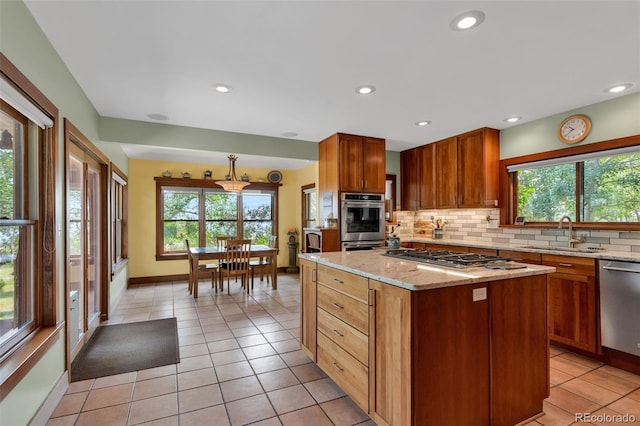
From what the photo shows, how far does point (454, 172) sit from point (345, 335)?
11.1ft

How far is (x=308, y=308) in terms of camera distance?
106 inches

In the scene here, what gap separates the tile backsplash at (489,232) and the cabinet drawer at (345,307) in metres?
2.90

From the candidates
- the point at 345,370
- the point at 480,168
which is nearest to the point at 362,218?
the point at 480,168

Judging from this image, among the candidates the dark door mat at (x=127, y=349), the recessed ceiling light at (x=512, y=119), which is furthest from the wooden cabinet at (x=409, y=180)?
the dark door mat at (x=127, y=349)

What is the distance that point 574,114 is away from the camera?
3.44 meters

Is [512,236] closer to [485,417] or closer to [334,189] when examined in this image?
[334,189]

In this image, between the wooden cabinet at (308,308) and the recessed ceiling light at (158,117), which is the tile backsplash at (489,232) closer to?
the wooden cabinet at (308,308)

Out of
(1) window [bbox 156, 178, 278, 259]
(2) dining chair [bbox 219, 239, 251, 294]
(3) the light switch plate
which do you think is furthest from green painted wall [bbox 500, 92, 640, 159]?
(1) window [bbox 156, 178, 278, 259]

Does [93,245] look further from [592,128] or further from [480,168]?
[592,128]

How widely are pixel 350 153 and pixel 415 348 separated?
135 inches

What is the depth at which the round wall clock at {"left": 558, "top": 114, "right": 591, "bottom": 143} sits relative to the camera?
3336 mm

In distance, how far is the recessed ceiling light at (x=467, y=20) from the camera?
185 cm

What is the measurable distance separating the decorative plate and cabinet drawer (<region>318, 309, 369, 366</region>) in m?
5.01

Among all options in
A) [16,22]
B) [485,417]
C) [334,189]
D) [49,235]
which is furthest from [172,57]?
[485,417]
